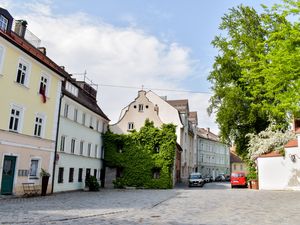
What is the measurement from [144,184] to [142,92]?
14669mm

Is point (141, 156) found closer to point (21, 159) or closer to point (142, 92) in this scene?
point (142, 92)

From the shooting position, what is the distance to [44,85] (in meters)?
22.7

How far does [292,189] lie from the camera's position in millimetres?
29125

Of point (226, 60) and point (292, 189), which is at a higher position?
point (226, 60)

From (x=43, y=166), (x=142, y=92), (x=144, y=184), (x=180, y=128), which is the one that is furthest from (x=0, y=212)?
(x=180, y=128)

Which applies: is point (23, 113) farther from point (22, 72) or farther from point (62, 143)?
point (62, 143)

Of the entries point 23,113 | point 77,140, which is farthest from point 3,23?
point 77,140

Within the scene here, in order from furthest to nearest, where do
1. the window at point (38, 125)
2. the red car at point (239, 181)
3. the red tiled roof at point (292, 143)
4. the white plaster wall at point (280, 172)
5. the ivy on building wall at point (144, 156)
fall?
the red car at point (239, 181) < the ivy on building wall at point (144, 156) < the red tiled roof at point (292, 143) < the white plaster wall at point (280, 172) < the window at point (38, 125)

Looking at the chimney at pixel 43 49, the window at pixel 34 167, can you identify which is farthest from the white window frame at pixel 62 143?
the chimney at pixel 43 49

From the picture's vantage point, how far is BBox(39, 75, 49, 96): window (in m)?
22.2

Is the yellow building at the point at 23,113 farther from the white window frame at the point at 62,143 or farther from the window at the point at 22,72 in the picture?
the white window frame at the point at 62,143

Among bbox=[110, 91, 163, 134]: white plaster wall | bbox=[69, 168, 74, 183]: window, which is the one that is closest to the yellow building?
bbox=[69, 168, 74, 183]: window

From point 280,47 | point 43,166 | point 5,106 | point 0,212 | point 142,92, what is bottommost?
point 0,212

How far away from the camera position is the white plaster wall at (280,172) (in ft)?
95.4
